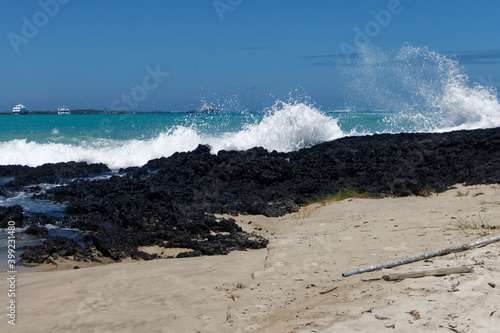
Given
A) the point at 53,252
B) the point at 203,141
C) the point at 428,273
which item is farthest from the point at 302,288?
the point at 203,141

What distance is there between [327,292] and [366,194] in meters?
6.61

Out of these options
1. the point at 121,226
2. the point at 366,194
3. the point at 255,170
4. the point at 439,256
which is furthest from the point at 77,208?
the point at 439,256

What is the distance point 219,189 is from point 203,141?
13003mm

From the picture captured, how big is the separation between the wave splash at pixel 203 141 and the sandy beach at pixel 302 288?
45.0 ft

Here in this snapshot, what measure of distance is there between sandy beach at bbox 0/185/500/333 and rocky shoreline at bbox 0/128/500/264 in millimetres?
1270

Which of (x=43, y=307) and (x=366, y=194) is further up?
(x=366, y=194)

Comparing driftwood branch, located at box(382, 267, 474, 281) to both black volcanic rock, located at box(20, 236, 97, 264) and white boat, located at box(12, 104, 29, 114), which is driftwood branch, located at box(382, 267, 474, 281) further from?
white boat, located at box(12, 104, 29, 114)

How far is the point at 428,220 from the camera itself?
24.9ft

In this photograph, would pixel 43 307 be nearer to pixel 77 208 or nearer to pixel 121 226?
pixel 121 226

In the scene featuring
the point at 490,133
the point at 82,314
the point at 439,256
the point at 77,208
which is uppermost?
the point at 490,133

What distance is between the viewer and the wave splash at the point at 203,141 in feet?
72.4

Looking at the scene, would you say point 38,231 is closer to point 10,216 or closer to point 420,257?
point 10,216

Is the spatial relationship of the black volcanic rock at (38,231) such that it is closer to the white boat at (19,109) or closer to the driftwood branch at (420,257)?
the driftwood branch at (420,257)

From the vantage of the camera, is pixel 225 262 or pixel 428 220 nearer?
pixel 225 262
